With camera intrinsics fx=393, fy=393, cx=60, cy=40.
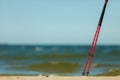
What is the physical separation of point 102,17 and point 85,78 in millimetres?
2500

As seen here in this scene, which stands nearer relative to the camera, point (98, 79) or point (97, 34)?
point (98, 79)

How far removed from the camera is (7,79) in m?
14.2

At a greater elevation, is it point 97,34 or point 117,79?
point 97,34

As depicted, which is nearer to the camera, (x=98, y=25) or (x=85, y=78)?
(x=85, y=78)

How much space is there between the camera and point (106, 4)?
594 inches

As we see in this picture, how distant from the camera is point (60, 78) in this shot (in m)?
14.6

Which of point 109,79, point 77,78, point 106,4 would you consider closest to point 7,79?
point 77,78

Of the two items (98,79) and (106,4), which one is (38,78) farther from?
(106,4)

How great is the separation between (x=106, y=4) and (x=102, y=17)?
0.52 metres

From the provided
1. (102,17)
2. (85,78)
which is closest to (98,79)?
(85,78)

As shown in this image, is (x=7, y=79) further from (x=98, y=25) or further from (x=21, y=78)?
(x=98, y=25)

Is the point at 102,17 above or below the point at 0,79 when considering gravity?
above

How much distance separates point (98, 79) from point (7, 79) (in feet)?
10.8

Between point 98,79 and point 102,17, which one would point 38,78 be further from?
point 102,17
